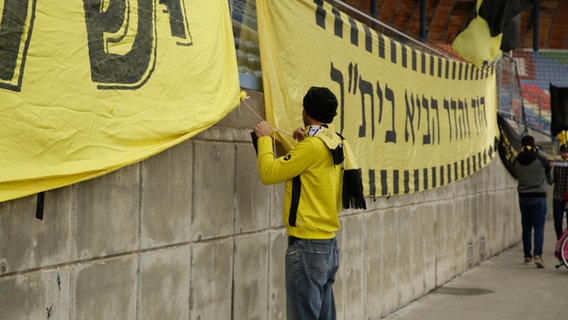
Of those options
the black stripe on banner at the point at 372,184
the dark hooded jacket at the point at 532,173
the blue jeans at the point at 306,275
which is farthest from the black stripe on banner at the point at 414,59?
the blue jeans at the point at 306,275

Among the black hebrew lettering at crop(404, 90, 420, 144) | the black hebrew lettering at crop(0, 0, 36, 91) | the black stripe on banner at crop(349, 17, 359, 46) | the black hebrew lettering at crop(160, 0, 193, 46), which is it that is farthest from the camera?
the black hebrew lettering at crop(404, 90, 420, 144)

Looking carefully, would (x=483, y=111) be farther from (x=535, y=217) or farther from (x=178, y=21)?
(x=178, y=21)

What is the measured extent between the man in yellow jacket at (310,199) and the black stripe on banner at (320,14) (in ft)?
5.24

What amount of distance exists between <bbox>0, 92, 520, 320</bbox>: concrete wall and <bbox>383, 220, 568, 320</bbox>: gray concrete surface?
37.4 inches

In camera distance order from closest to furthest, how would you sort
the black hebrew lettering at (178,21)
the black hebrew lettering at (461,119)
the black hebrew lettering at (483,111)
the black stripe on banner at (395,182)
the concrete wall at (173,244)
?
the concrete wall at (173,244) → the black hebrew lettering at (178,21) → the black stripe on banner at (395,182) → the black hebrew lettering at (461,119) → the black hebrew lettering at (483,111)

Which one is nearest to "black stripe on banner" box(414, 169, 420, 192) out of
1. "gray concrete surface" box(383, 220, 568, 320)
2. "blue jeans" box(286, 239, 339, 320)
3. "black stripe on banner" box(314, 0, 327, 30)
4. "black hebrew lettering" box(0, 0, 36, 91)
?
"gray concrete surface" box(383, 220, 568, 320)

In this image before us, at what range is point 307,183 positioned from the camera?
461 centimetres

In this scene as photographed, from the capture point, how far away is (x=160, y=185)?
14.2ft

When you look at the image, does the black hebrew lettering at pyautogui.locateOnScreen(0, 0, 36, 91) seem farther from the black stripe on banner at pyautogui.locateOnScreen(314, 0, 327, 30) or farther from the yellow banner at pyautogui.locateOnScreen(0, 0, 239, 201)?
the black stripe on banner at pyautogui.locateOnScreen(314, 0, 327, 30)

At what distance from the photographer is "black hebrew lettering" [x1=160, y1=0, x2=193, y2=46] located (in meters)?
4.22

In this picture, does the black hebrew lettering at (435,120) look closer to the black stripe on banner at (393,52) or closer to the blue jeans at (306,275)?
the black stripe on banner at (393,52)

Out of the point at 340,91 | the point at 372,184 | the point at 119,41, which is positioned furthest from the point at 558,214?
the point at 119,41

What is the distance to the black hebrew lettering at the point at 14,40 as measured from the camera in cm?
310

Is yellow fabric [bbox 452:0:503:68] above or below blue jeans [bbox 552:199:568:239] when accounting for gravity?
above
